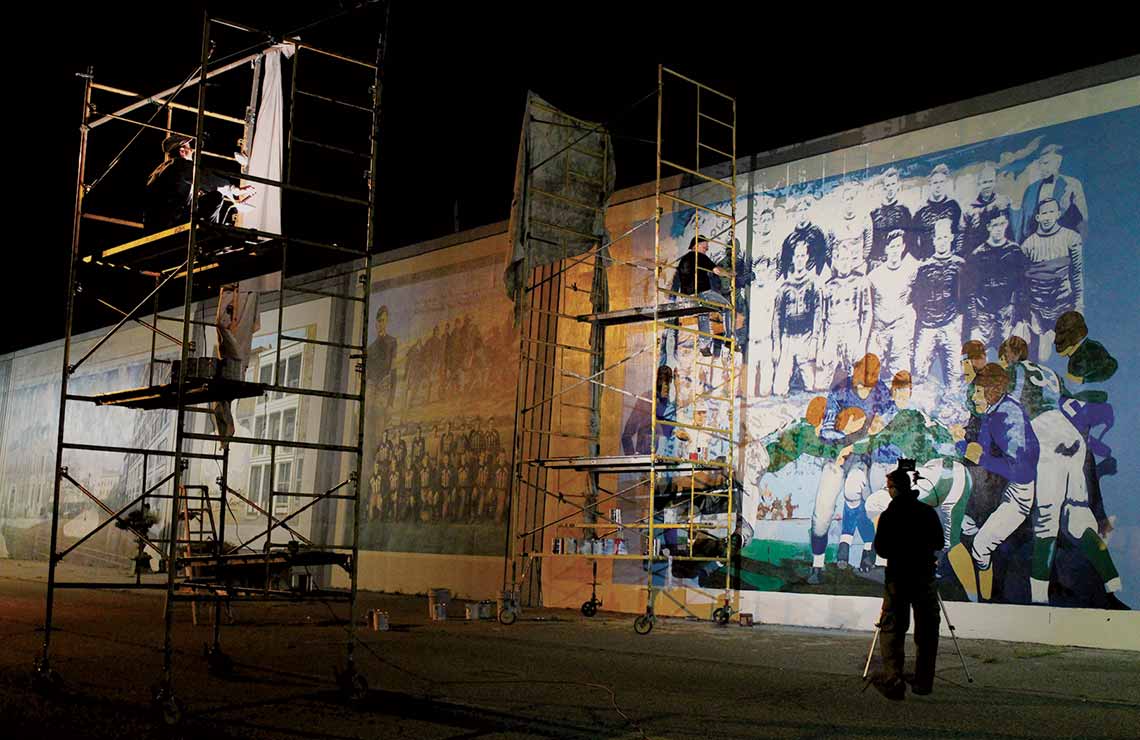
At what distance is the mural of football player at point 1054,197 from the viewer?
13.1m

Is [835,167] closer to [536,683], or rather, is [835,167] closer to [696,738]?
[536,683]

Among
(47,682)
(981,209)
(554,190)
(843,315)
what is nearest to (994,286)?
(981,209)

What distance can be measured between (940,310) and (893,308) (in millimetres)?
666

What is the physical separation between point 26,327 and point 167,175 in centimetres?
3676

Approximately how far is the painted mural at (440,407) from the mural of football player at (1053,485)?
968 centimetres

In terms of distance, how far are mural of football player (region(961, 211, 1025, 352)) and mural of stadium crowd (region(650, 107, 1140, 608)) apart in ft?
0.08

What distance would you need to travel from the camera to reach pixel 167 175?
9.58 m

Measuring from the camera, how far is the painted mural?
2039 cm

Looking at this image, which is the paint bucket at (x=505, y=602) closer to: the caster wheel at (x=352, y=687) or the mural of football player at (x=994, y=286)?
the caster wheel at (x=352, y=687)

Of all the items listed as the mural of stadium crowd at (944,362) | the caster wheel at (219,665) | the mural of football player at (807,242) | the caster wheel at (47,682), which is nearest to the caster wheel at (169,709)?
the caster wheel at (47,682)

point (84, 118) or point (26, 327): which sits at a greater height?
point (26, 327)

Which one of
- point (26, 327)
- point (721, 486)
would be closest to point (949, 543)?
point (721, 486)

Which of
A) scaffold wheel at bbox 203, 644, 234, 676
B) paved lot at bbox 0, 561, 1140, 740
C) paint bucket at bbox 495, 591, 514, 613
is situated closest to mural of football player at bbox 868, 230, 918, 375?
paved lot at bbox 0, 561, 1140, 740

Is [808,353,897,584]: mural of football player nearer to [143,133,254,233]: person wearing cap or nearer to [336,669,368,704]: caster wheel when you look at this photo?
[336,669,368,704]: caster wheel
